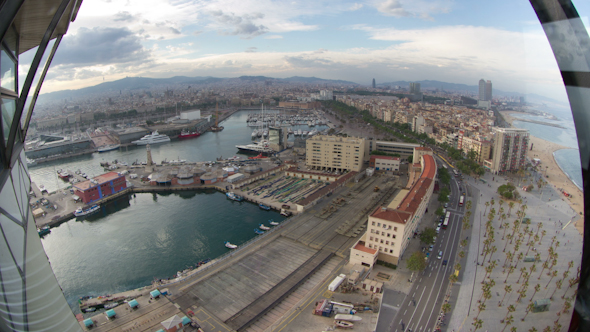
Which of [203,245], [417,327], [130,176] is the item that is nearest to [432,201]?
[417,327]

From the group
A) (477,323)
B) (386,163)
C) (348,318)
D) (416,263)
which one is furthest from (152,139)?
(477,323)

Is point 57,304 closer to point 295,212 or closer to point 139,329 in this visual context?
point 139,329

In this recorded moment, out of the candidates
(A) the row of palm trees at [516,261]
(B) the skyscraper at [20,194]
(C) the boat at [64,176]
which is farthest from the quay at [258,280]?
(C) the boat at [64,176]

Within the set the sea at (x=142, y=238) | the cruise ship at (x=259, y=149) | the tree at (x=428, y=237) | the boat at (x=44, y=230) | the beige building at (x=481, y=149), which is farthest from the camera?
the cruise ship at (x=259, y=149)

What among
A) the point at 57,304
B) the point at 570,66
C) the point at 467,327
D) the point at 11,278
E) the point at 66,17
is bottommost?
the point at 467,327

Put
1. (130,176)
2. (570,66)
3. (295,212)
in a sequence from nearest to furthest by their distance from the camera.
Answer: (570,66) → (295,212) → (130,176)

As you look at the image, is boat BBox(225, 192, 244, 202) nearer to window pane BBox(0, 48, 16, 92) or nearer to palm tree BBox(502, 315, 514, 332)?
palm tree BBox(502, 315, 514, 332)

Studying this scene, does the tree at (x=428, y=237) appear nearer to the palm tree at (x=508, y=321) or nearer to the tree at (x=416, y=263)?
the tree at (x=416, y=263)
